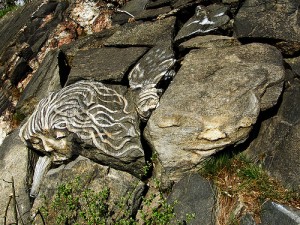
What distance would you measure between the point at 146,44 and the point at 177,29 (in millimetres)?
465

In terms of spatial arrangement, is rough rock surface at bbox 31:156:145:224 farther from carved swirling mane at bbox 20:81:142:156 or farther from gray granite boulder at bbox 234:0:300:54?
gray granite boulder at bbox 234:0:300:54

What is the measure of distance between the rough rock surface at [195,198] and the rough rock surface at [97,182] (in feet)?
1.10

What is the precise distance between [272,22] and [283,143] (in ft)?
4.27

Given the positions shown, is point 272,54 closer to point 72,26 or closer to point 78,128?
point 78,128

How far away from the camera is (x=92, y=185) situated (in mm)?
4199

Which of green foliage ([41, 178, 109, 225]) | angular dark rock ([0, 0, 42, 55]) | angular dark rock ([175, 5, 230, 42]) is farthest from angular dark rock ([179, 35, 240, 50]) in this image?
angular dark rock ([0, 0, 42, 55])

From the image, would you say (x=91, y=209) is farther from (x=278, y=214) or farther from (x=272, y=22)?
(x=272, y=22)

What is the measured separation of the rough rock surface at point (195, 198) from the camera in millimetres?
3742

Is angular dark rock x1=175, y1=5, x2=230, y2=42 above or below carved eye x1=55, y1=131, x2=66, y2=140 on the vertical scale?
below

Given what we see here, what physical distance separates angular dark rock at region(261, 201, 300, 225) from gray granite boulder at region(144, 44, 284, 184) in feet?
1.95

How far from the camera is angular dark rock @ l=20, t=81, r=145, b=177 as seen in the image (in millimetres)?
4184

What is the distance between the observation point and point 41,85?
5586 millimetres

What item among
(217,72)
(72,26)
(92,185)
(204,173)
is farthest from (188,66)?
(72,26)

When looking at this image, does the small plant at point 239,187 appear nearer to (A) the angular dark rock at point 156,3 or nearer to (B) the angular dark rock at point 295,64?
(B) the angular dark rock at point 295,64
